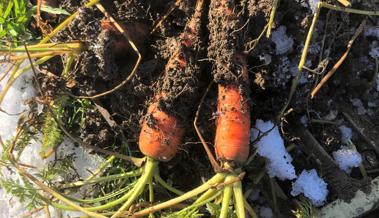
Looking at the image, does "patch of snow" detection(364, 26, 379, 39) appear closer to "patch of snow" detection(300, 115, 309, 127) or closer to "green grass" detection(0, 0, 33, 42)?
"patch of snow" detection(300, 115, 309, 127)

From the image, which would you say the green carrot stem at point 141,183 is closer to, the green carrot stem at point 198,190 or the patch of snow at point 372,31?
the green carrot stem at point 198,190

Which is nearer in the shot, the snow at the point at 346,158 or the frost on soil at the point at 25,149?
the snow at the point at 346,158

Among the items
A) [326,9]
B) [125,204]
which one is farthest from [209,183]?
[326,9]

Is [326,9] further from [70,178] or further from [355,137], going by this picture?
[70,178]

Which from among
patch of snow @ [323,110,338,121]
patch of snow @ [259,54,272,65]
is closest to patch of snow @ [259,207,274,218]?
patch of snow @ [323,110,338,121]

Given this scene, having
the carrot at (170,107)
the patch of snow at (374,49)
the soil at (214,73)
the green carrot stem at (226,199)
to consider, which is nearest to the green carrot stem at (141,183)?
the carrot at (170,107)

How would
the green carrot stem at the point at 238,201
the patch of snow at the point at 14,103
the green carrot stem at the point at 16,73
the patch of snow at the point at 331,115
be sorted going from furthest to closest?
1. the patch of snow at the point at 14,103
2. the patch of snow at the point at 331,115
3. the green carrot stem at the point at 16,73
4. the green carrot stem at the point at 238,201
